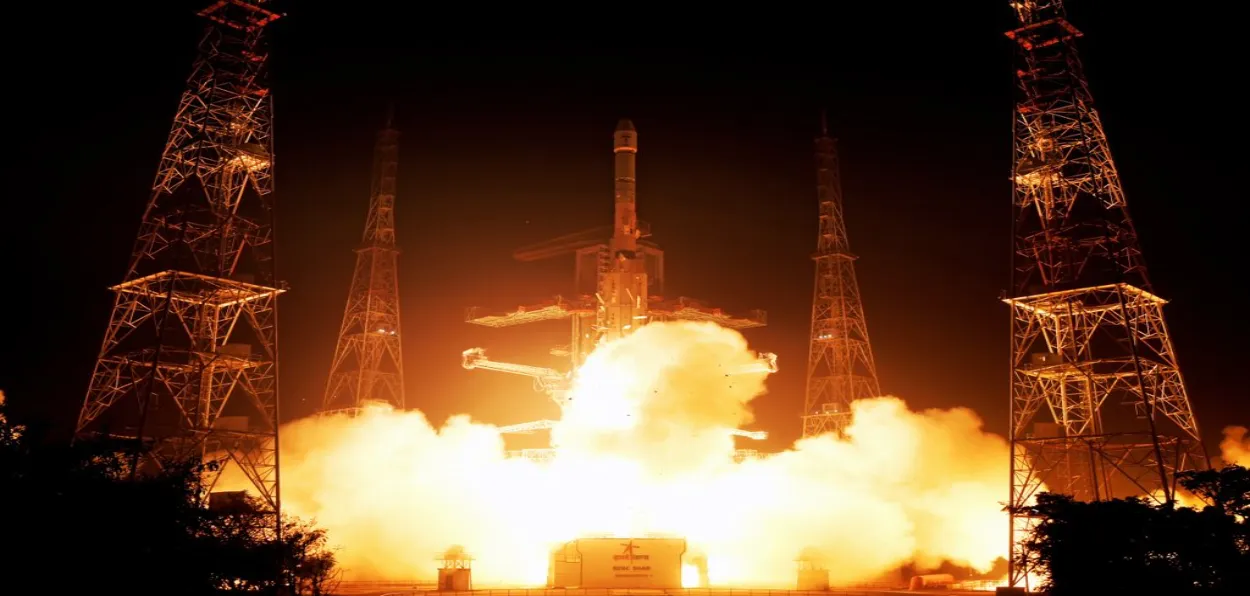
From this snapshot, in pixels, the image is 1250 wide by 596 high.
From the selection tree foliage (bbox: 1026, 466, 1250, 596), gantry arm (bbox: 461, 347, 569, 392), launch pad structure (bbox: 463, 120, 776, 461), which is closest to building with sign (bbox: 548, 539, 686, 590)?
launch pad structure (bbox: 463, 120, 776, 461)

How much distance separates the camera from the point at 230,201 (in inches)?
1704

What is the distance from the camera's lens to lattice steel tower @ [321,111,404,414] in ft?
187

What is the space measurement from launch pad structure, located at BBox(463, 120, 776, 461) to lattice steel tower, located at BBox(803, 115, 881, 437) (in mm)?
4410

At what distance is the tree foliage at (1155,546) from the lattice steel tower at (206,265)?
948 inches

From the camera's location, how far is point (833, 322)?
196 ft

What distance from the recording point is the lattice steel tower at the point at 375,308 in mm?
56875

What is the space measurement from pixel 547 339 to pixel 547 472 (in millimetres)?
19903

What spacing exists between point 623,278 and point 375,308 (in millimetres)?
14244

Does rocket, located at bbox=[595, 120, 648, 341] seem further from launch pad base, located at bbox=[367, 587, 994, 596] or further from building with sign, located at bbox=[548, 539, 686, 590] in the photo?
launch pad base, located at bbox=[367, 587, 994, 596]

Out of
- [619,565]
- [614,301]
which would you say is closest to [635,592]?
[619,565]

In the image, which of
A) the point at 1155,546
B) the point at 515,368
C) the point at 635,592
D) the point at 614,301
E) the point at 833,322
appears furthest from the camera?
the point at 833,322

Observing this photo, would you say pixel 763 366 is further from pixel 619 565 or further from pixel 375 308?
pixel 375 308

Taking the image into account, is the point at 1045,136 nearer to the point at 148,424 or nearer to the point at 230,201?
the point at 230,201

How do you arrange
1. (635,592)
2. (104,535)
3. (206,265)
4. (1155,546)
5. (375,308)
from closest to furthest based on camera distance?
(104,535) → (1155,546) → (635,592) → (206,265) → (375,308)
